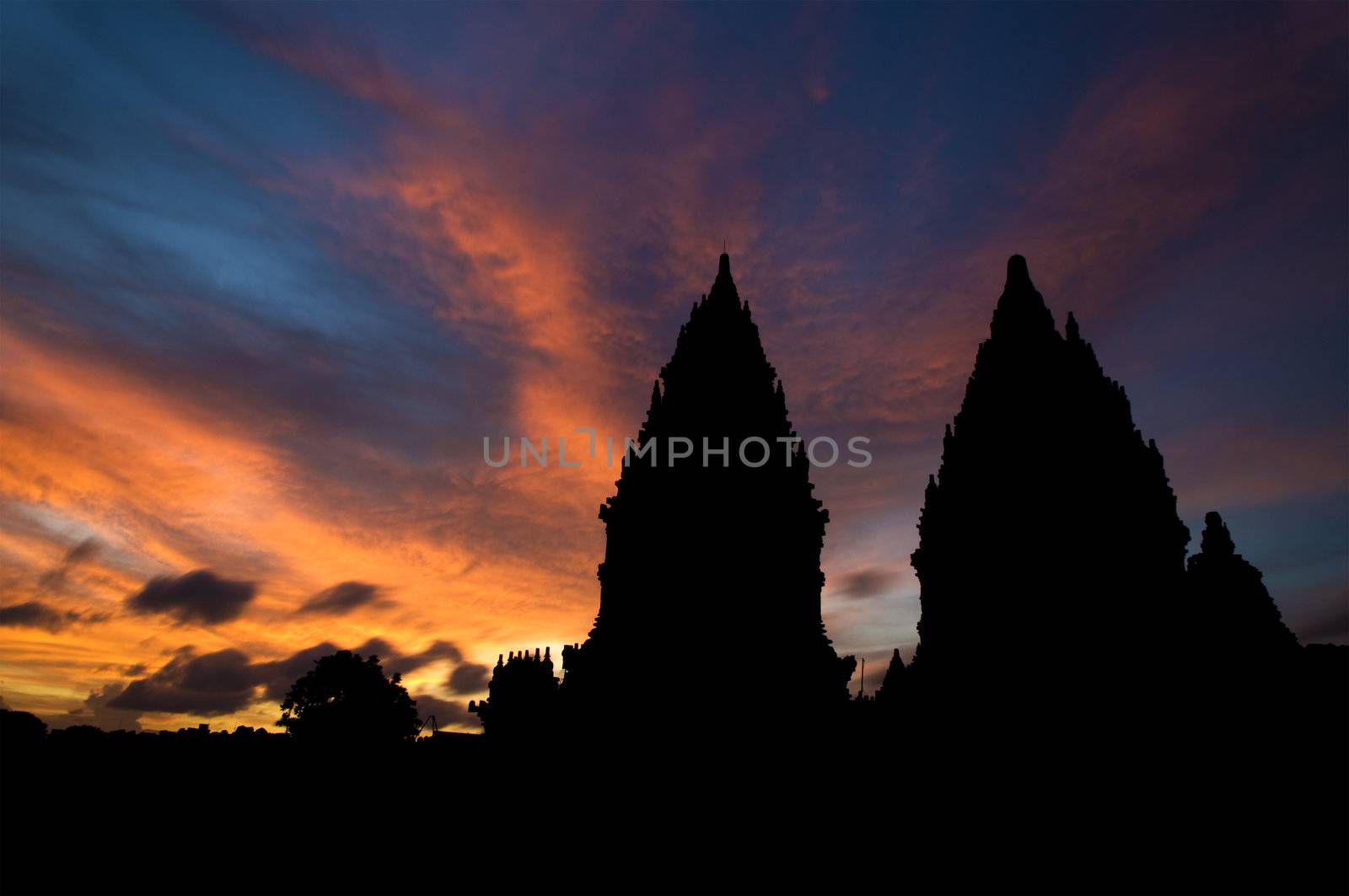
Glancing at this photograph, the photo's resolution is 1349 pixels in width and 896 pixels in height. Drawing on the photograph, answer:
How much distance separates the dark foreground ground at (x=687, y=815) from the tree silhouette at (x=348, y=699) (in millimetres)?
60254

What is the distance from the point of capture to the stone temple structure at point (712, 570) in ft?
71.2

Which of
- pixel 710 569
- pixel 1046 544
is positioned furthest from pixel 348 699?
pixel 1046 544

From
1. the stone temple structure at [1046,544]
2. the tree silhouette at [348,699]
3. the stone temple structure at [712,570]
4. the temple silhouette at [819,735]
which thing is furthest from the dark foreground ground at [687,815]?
the tree silhouette at [348,699]

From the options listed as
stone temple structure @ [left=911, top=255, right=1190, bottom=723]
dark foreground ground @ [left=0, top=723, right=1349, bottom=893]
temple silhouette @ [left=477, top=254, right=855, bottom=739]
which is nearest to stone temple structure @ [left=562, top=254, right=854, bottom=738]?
temple silhouette @ [left=477, top=254, right=855, bottom=739]

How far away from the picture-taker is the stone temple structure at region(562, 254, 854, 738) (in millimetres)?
21688

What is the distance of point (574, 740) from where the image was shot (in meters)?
21.9

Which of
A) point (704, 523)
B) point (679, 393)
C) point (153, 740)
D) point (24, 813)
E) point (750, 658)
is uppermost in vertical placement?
point (679, 393)

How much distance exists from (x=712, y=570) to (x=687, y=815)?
6.98m

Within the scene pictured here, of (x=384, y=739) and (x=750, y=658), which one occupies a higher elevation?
(x=750, y=658)

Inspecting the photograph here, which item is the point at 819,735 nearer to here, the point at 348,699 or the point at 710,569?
the point at 710,569

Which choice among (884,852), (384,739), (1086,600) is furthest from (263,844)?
(1086,600)

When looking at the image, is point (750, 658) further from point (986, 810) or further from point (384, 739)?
point (384, 739)

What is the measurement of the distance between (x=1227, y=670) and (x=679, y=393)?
1703 cm

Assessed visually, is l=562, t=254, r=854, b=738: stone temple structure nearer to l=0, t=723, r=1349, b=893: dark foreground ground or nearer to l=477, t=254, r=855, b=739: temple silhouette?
l=477, t=254, r=855, b=739: temple silhouette
